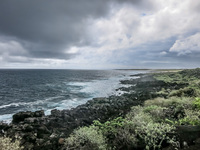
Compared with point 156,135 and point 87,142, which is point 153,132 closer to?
point 156,135

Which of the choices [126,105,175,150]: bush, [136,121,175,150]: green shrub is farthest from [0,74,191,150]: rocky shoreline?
[136,121,175,150]: green shrub

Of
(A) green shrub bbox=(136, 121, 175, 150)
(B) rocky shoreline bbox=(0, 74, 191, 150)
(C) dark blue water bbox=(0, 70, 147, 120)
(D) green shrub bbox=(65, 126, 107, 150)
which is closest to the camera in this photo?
(A) green shrub bbox=(136, 121, 175, 150)

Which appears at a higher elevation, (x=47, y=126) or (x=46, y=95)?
(x=47, y=126)

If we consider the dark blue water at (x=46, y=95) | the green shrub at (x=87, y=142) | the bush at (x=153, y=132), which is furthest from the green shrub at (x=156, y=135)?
the dark blue water at (x=46, y=95)

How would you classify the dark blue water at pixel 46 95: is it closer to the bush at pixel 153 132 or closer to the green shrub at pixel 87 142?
the green shrub at pixel 87 142

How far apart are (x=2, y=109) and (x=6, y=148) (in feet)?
78.0

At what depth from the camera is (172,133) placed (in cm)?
562

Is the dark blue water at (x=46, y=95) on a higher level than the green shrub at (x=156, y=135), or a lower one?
lower

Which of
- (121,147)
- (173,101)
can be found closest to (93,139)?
(121,147)

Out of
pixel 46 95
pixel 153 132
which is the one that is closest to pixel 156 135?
pixel 153 132

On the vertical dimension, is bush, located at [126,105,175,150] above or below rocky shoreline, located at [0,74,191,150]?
above

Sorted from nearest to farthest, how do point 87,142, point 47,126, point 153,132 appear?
point 153,132, point 87,142, point 47,126

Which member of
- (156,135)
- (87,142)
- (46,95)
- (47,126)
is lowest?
(46,95)

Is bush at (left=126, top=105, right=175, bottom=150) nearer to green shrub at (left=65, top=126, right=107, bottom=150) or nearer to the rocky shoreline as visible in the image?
green shrub at (left=65, top=126, right=107, bottom=150)
